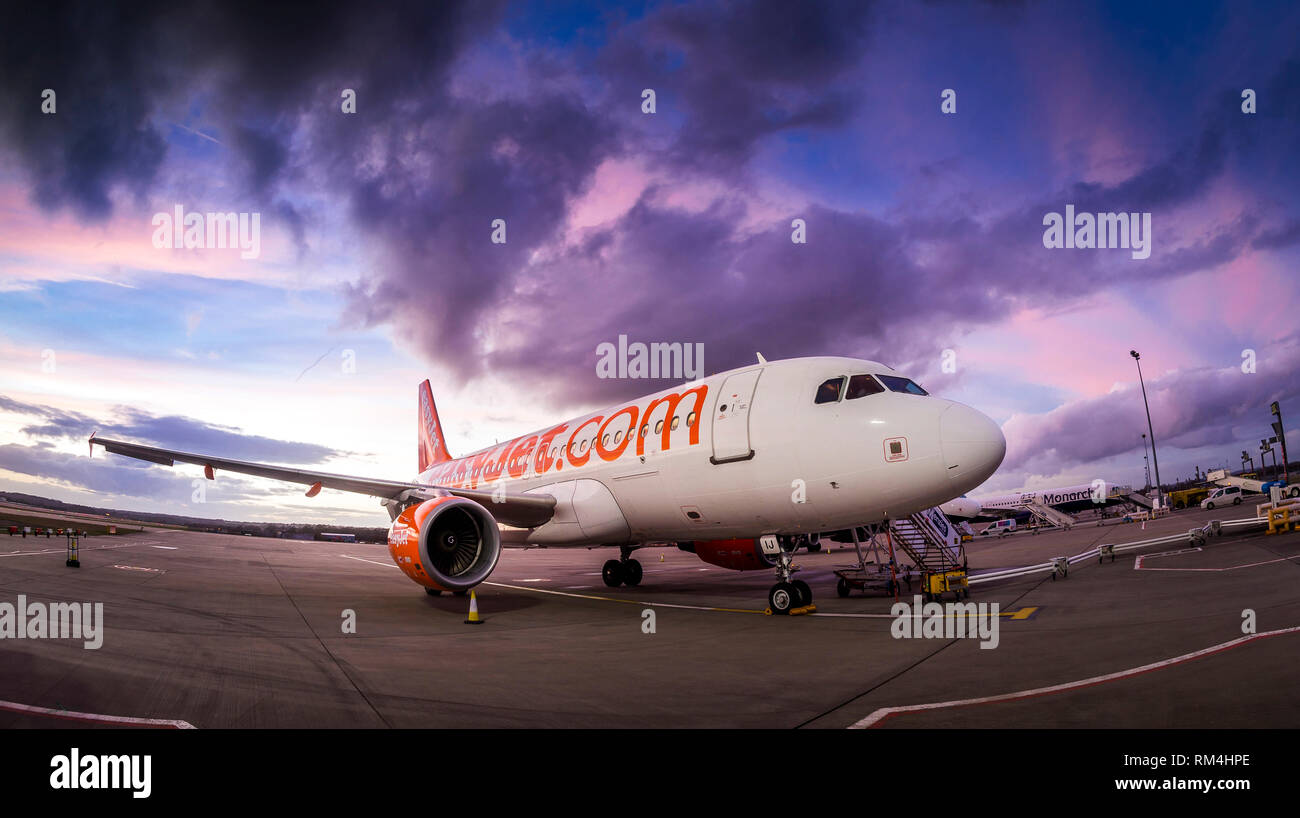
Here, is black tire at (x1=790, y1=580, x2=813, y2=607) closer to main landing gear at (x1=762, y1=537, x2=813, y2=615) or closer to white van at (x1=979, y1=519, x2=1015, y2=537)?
main landing gear at (x1=762, y1=537, x2=813, y2=615)

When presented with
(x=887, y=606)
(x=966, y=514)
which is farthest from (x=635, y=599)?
(x=966, y=514)

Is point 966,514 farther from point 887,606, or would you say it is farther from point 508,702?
point 508,702

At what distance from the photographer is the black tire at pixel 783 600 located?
Result: 10734 millimetres

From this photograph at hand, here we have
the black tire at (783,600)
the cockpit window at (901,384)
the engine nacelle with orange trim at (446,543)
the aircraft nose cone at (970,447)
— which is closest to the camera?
the aircraft nose cone at (970,447)

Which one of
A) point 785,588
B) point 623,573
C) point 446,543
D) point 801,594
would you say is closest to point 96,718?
point 446,543

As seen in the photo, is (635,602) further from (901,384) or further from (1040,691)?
(1040,691)

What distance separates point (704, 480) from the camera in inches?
439

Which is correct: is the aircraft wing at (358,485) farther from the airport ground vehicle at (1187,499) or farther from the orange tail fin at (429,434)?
the airport ground vehicle at (1187,499)

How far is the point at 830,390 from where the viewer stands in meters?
10.0

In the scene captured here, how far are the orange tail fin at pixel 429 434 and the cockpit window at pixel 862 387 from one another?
2261cm

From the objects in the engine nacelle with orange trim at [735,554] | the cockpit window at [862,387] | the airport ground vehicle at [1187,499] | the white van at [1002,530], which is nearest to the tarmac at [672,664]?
the engine nacelle with orange trim at [735,554]

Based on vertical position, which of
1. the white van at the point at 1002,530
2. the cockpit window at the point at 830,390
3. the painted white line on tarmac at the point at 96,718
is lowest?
the white van at the point at 1002,530

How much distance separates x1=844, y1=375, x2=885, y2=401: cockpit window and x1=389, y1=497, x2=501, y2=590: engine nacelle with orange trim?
653 cm
